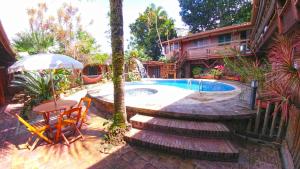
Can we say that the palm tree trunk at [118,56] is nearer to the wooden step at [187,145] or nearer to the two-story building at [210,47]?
the wooden step at [187,145]

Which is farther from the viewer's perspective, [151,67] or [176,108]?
[151,67]

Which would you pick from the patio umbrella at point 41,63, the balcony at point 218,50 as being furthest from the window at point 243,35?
the patio umbrella at point 41,63

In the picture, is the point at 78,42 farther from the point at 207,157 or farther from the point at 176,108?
the point at 207,157

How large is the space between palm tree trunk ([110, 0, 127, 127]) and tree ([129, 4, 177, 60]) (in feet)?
76.1

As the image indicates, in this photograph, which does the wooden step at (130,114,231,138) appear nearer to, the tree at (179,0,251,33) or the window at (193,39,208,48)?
the window at (193,39,208,48)

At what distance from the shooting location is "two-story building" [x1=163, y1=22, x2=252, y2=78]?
605 inches

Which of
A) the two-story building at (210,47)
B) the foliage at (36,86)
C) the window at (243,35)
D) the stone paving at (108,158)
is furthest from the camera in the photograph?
the window at (243,35)

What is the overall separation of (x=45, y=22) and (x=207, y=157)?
23.4m

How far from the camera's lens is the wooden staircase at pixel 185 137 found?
3672mm

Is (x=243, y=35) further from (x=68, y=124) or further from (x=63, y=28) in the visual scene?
(x=63, y=28)

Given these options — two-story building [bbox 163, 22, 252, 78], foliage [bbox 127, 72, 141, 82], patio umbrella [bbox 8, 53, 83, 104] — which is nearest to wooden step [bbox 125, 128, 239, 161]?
patio umbrella [bbox 8, 53, 83, 104]

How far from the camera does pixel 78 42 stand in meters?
20.5

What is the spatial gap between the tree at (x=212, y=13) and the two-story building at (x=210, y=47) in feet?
31.4

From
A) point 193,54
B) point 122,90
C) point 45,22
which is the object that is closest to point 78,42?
point 45,22
